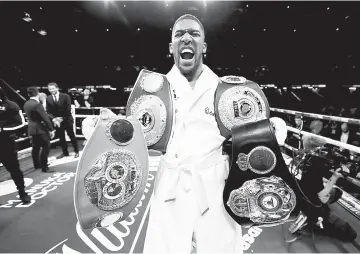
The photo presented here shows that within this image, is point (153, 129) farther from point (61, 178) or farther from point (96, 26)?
point (96, 26)

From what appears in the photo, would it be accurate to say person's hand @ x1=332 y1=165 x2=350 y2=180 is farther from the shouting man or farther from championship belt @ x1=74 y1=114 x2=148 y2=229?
championship belt @ x1=74 y1=114 x2=148 y2=229

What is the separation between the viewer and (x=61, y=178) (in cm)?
428

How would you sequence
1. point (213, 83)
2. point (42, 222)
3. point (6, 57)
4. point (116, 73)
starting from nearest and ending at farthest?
1. point (213, 83)
2. point (42, 222)
3. point (6, 57)
4. point (116, 73)

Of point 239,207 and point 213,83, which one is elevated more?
point 213,83

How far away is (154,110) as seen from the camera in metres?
1.17

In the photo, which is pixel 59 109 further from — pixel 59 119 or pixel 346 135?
pixel 346 135

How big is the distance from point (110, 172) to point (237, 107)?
63 cm

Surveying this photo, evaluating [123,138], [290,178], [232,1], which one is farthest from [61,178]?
[232,1]

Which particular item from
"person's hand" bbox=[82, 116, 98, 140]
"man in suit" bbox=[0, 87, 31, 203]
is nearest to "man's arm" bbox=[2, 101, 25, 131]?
"man in suit" bbox=[0, 87, 31, 203]

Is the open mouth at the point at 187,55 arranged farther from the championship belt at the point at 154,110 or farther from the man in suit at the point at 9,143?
the man in suit at the point at 9,143

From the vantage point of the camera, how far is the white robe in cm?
113

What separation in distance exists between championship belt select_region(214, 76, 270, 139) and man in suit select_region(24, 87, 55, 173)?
4.05m

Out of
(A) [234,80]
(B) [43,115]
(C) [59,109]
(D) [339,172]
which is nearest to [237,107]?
(A) [234,80]

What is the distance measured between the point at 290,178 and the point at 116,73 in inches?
574
